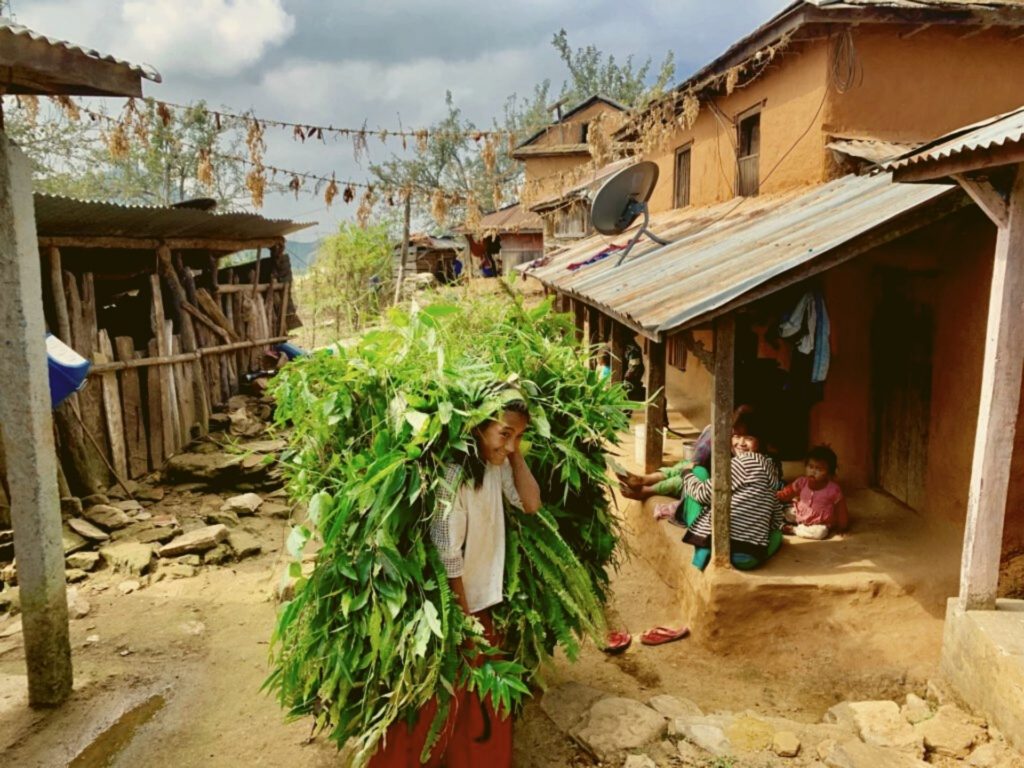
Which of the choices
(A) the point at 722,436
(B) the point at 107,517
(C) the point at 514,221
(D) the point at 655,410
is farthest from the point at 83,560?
(C) the point at 514,221

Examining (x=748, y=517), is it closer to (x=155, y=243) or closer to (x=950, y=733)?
(x=950, y=733)

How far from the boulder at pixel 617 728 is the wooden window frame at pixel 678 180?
380 inches

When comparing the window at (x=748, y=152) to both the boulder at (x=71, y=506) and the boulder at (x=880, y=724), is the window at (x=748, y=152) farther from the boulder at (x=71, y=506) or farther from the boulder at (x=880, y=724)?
the boulder at (x=71, y=506)

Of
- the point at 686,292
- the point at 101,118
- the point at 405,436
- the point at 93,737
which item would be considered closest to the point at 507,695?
the point at 405,436

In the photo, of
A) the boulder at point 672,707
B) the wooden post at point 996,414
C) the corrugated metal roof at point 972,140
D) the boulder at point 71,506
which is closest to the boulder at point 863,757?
the boulder at point 672,707

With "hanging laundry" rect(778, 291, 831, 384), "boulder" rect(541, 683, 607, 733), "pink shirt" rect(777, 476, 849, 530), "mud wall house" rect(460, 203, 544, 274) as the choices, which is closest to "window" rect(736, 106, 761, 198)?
"hanging laundry" rect(778, 291, 831, 384)

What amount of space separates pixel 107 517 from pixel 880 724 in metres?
6.97

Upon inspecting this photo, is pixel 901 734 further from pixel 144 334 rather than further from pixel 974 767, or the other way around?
pixel 144 334

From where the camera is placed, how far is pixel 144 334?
10023 mm

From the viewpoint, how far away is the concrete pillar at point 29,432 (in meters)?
4.02

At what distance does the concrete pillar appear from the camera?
4020mm

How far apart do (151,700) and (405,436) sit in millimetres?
2988

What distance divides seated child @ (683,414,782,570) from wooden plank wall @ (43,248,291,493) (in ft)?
20.7

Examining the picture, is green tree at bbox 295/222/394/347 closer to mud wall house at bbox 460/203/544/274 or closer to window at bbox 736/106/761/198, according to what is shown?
mud wall house at bbox 460/203/544/274
